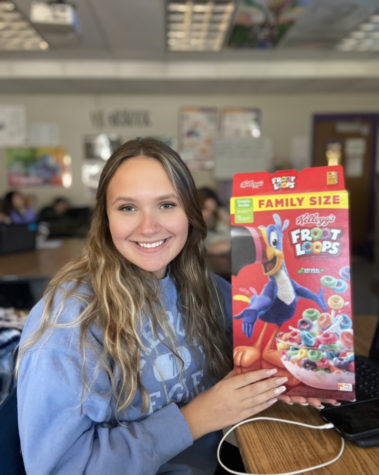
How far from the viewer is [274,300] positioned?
0.75 m

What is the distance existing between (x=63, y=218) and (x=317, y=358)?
18.2 feet

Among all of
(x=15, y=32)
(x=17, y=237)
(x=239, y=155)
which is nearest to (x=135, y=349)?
(x=17, y=237)

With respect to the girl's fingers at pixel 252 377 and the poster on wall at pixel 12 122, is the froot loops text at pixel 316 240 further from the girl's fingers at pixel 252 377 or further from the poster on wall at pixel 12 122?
the poster on wall at pixel 12 122

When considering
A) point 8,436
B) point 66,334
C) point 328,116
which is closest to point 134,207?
point 66,334

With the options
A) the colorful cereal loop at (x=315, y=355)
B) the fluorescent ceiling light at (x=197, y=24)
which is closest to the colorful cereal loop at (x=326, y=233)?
the colorful cereal loop at (x=315, y=355)

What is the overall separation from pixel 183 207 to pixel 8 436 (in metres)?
0.57

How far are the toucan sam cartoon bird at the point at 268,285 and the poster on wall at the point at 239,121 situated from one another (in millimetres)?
5667

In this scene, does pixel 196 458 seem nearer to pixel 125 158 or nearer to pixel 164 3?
pixel 125 158

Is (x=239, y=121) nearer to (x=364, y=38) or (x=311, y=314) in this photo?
(x=364, y=38)

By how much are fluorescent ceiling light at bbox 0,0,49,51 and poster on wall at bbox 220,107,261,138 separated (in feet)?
9.30

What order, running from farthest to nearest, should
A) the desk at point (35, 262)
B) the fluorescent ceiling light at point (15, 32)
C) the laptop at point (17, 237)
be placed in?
the fluorescent ceiling light at point (15, 32) < the laptop at point (17, 237) < the desk at point (35, 262)

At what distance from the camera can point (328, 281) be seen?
72cm

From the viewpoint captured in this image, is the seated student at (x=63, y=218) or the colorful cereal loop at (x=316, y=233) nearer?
the colorful cereal loop at (x=316, y=233)

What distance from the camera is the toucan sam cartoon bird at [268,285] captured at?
740mm
